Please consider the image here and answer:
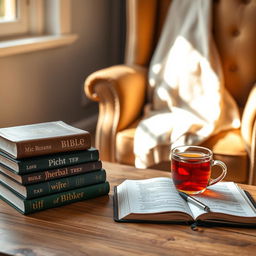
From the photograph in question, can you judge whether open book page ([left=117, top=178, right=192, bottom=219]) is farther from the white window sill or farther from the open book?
the white window sill

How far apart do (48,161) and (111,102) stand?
979 millimetres

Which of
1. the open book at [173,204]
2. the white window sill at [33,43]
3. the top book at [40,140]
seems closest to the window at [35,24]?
the white window sill at [33,43]

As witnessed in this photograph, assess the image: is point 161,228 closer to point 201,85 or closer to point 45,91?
point 201,85

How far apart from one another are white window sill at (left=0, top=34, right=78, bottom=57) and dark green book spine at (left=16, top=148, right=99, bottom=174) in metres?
1.24

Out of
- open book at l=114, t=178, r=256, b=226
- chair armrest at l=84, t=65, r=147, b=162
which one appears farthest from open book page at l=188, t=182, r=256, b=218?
chair armrest at l=84, t=65, r=147, b=162

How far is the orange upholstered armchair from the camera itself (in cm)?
195

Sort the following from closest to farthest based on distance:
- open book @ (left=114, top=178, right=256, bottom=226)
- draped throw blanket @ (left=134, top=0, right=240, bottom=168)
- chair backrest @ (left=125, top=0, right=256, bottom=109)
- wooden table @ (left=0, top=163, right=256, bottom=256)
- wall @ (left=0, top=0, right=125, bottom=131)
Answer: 1. wooden table @ (left=0, top=163, right=256, bottom=256)
2. open book @ (left=114, top=178, right=256, bottom=226)
3. draped throw blanket @ (left=134, top=0, right=240, bottom=168)
4. chair backrest @ (left=125, top=0, right=256, bottom=109)
5. wall @ (left=0, top=0, right=125, bottom=131)

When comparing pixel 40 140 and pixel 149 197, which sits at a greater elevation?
pixel 40 140

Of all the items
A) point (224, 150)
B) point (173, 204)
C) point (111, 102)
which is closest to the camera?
point (173, 204)

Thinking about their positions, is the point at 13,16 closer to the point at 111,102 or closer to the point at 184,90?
the point at 111,102

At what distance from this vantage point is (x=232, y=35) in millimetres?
2381

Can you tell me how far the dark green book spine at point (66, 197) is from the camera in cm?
118

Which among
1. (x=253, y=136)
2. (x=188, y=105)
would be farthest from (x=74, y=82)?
(x=253, y=136)

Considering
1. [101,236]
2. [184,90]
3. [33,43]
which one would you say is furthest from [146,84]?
[101,236]
